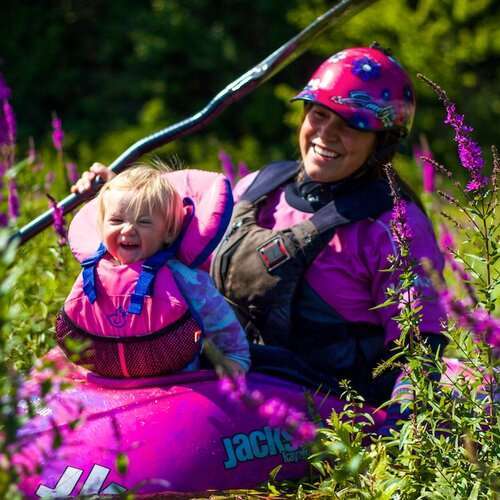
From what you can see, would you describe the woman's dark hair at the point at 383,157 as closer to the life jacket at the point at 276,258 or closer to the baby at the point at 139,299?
the life jacket at the point at 276,258

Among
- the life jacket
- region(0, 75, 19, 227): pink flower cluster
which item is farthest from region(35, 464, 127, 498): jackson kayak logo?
region(0, 75, 19, 227): pink flower cluster

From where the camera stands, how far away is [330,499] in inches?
114

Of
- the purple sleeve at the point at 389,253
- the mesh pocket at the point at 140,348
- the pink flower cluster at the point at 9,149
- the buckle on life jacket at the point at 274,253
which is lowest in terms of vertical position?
the purple sleeve at the point at 389,253

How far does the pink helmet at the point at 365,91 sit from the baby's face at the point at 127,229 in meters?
0.90

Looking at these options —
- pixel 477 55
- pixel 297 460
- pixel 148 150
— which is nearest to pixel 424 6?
pixel 477 55

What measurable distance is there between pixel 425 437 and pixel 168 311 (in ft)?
2.84

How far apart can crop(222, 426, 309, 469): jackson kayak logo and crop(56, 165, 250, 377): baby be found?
8.9 inches

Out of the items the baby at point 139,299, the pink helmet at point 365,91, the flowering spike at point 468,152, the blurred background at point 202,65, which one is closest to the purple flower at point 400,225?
the flowering spike at point 468,152

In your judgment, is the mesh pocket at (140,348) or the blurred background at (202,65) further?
the blurred background at (202,65)

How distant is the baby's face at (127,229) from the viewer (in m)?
3.19

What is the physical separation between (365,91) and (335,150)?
24 cm

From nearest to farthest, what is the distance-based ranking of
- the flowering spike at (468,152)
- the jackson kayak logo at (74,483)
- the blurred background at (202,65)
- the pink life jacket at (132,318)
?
the flowering spike at (468,152), the jackson kayak logo at (74,483), the pink life jacket at (132,318), the blurred background at (202,65)

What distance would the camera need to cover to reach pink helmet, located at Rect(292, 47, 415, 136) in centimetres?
376

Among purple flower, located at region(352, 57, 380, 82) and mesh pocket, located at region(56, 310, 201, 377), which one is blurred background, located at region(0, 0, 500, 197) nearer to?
purple flower, located at region(352, 57, 380, 82)
